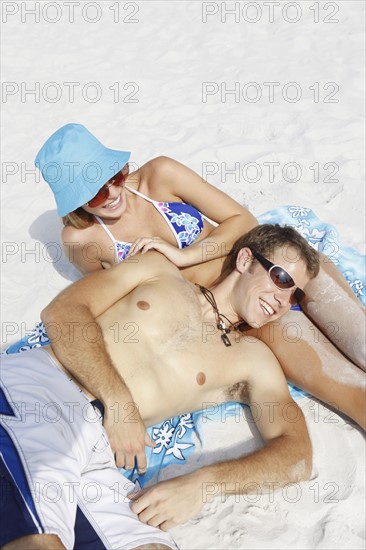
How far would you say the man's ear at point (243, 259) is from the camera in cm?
328

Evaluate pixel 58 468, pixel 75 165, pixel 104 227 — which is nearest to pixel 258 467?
pixel 58 468

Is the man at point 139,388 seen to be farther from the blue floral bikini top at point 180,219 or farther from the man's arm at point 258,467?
the blue floral bikini top at point 180,219

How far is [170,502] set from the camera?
8.33 feet

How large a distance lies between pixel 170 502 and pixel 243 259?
1.31m

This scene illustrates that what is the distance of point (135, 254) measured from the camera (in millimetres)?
3291

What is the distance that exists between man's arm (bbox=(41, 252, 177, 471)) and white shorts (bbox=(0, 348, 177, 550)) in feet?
0.24

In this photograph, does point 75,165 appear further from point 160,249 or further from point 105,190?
point 160,249

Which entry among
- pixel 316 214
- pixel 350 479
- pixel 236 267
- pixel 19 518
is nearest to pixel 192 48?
pixel 316 214

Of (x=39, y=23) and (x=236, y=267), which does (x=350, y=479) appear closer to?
(x=236, y=267)

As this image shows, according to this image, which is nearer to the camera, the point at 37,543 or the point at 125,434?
the point at 37,543

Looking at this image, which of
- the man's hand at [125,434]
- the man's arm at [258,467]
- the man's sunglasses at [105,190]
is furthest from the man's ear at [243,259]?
the man's hand at [125,434]

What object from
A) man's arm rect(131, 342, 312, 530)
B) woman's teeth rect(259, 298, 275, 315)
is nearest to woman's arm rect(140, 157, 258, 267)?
woman's teeth rect(259, 298, 275, 315)

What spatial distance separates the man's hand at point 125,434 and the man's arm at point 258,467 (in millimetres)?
156

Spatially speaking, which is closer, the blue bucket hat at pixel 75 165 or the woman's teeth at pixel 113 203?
the blue bucket hat at pixel 75 165
